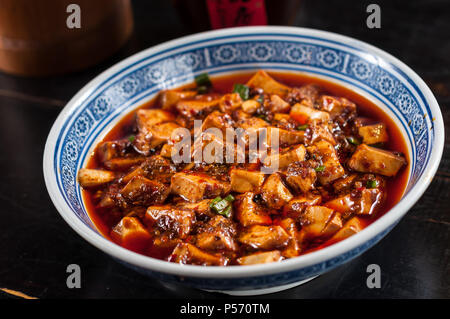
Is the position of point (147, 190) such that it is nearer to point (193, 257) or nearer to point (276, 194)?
point (193, 257)

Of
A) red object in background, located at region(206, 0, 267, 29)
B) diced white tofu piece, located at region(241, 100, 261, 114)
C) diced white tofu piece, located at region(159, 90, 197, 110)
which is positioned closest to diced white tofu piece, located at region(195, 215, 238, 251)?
diced white tofu piece, located at region(241, 100, 261, 114)

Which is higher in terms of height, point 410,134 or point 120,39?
point 120,39

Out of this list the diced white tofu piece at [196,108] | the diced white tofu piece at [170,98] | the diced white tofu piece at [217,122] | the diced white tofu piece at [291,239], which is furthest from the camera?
the diced white tofu piece at [170,98]

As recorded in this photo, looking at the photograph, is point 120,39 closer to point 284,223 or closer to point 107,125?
point 107,125

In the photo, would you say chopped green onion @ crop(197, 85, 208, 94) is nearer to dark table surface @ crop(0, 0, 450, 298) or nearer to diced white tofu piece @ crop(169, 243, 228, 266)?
dark table surface @ crop(0, 0, 450, 298)

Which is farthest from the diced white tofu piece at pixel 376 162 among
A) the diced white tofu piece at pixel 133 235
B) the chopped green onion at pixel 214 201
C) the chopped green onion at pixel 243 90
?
the diced white tofu piece at pixel 133 235

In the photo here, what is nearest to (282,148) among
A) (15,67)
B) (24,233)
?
(24,233)

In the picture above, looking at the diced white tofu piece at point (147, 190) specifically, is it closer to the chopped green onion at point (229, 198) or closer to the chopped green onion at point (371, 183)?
the chopped green onion at point (229, 198)
